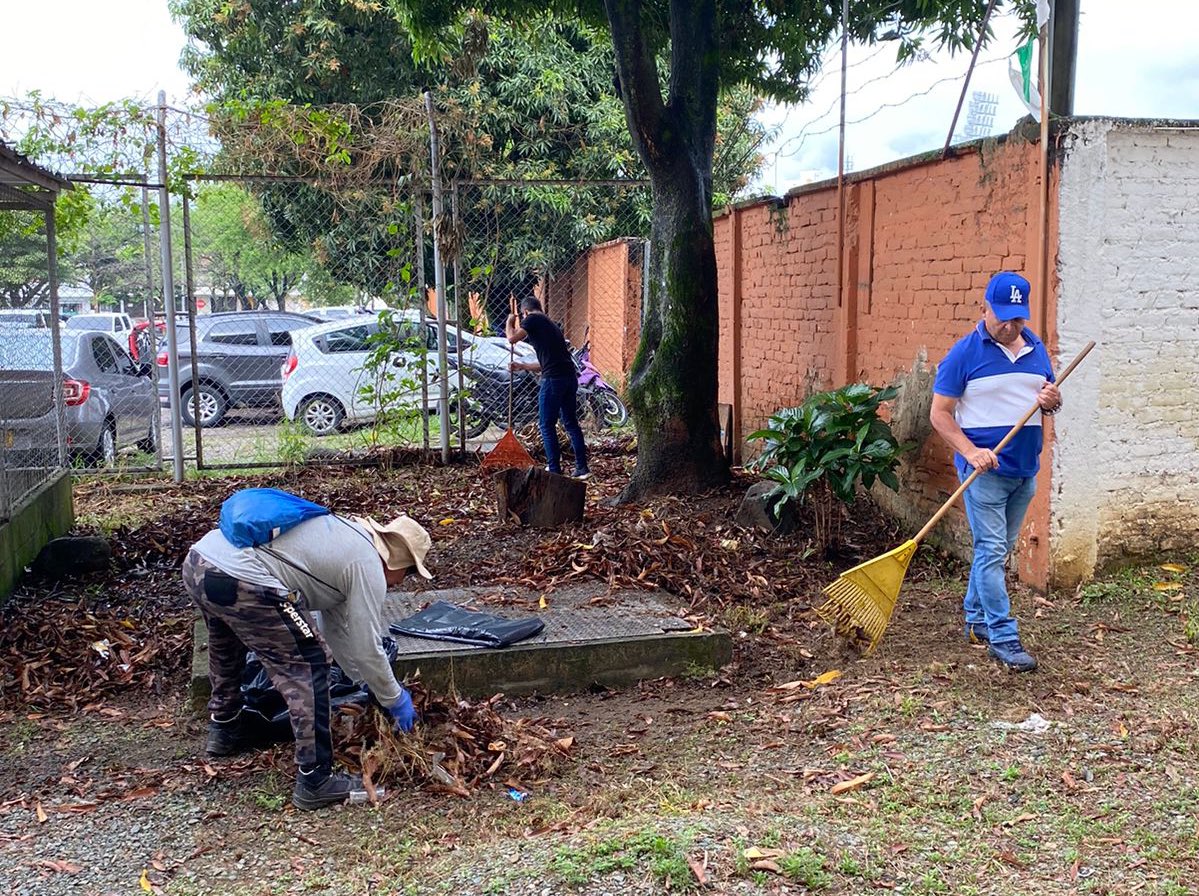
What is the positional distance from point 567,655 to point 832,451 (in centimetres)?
248

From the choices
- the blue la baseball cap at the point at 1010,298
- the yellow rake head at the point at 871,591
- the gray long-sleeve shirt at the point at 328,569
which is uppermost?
the blue la baseball cap at the point at 1010,298

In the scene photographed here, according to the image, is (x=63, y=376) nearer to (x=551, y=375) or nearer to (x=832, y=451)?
(x=551, y=375)

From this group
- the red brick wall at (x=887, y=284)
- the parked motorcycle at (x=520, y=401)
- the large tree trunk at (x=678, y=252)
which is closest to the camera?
the red brick wall at (x=887, y=284)

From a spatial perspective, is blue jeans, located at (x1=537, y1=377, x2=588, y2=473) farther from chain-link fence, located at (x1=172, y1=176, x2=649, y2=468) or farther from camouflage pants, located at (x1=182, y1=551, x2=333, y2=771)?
camouflage pants, located at (x1=182, y1=551, x2=333, y2=771)

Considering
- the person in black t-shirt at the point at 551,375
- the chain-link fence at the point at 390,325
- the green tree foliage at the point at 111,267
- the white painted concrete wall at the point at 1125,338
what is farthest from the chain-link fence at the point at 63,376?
the green tree foliage at the point at 111,267

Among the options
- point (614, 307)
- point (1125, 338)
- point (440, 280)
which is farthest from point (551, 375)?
point (614, 307)

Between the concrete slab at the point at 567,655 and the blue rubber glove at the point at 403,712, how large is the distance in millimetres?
709

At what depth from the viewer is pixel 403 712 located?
4285mm

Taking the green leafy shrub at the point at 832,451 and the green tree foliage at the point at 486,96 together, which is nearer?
the green leafy shrub at the point at 832,451

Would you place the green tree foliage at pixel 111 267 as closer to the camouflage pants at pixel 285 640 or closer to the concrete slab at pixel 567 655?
the concrete slab at pixel 567 655

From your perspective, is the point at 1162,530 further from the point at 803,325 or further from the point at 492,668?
the point at 492,668

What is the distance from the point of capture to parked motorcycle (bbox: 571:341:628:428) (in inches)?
525

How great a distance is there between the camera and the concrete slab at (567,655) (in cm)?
523

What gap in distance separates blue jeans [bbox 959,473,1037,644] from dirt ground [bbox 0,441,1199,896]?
24cm
